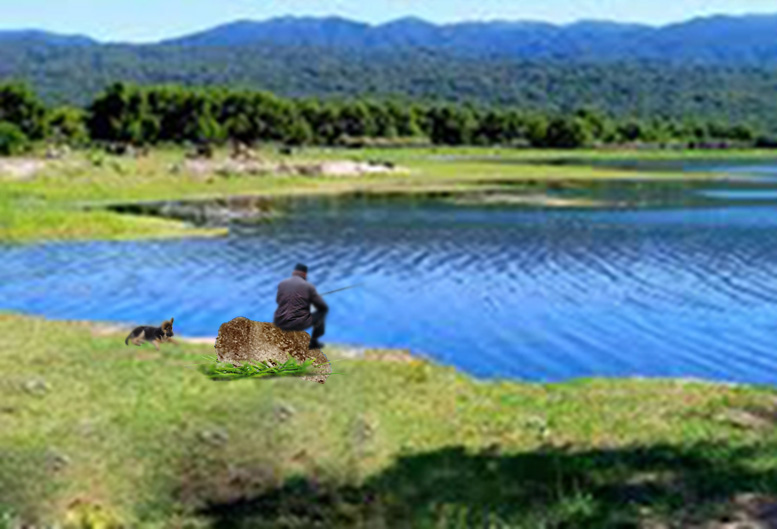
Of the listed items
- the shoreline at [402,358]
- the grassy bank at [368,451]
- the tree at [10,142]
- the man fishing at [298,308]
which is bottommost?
the tree at [10,142]

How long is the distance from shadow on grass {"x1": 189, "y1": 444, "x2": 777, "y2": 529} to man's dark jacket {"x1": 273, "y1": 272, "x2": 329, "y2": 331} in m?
5.59

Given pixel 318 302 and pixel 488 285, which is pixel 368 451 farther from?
pixel 488 285

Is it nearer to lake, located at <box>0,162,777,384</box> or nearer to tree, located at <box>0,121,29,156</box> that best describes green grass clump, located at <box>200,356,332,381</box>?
lake, located at <box>0,162,777,384</box>

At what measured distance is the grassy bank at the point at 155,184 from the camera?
63.0 meters

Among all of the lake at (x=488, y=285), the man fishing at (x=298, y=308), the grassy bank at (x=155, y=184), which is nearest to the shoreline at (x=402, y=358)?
the lake at (x=488, y=285)

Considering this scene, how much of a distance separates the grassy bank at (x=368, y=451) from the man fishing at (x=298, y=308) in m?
5.60

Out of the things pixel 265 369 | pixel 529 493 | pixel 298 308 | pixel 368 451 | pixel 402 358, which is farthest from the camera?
pixel 402 358

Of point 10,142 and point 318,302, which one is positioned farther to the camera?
point 10,142

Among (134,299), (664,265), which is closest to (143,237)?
(134,299)

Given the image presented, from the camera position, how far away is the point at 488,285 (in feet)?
146

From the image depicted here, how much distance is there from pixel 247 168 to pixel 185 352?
83502 mm

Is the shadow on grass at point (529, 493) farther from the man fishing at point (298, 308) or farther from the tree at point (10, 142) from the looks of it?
the tree at point (10, 142)

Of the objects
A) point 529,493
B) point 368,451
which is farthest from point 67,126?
point 529,493

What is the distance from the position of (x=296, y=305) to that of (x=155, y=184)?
289ft
